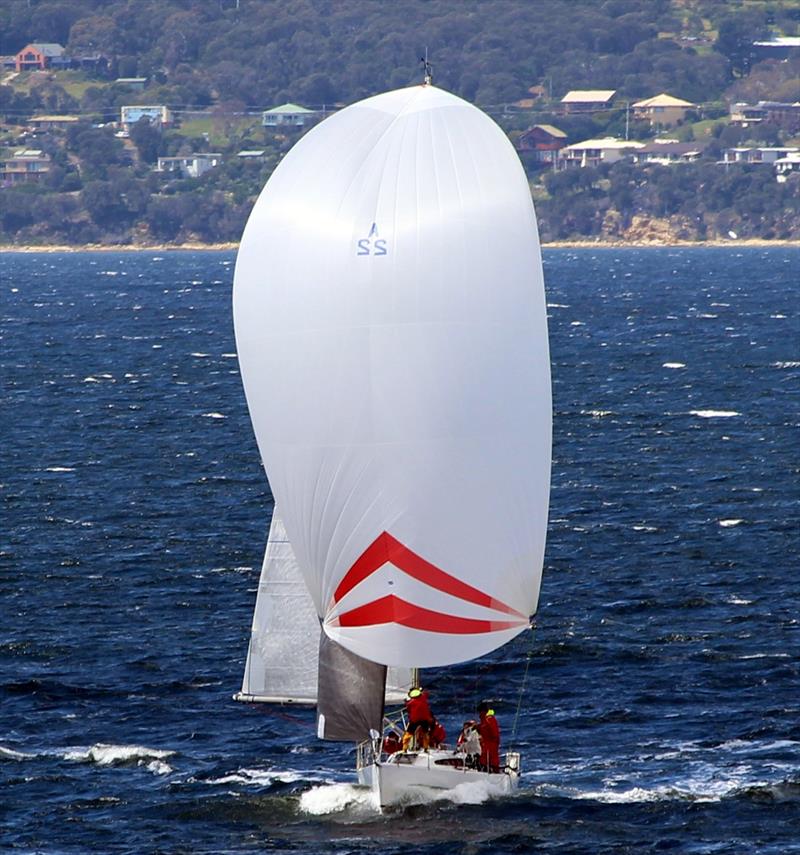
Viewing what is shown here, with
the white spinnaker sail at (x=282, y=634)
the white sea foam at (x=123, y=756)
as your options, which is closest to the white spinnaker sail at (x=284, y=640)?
the white spinnaker sail at (x=282, y=634)

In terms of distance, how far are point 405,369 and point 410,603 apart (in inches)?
166

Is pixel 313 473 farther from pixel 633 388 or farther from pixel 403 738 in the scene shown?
pixel 633 388

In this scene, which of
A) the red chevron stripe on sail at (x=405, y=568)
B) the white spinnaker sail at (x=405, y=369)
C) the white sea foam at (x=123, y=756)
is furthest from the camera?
the white sea foam at (x=123, y=756)

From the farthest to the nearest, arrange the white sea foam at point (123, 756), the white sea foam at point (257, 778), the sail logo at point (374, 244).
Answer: the white sea foam at point (123, 756)
the white sea foam at point (257, 778)
the sail logo at point (374, 244)

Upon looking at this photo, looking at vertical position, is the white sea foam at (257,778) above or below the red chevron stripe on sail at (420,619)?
below

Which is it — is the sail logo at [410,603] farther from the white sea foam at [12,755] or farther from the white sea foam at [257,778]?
the white sea foam at [12,755]

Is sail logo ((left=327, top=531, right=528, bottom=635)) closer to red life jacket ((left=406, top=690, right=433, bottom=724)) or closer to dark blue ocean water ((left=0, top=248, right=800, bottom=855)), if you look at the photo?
red life jacket ((left=406, top=690, right=433, bottom=724))

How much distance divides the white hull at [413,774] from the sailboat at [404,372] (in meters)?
0.22

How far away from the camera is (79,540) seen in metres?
61.9

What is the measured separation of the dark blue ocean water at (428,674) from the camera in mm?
36062

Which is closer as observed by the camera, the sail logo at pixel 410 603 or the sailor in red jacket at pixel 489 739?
the sail logo at pixel 410 603

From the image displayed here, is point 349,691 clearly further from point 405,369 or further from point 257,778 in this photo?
point 405,369

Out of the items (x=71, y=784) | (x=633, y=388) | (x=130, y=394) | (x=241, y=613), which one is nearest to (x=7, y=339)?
(x=130, y=394)

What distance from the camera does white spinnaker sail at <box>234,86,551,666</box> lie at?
32.7 metres
